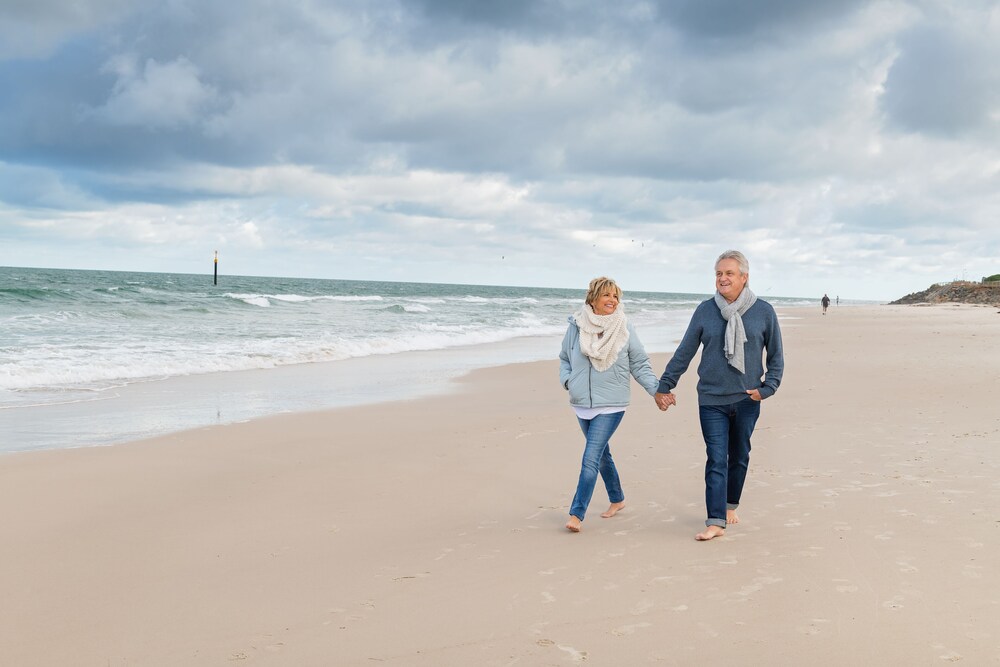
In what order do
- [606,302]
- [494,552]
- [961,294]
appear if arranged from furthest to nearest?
1. [961,294]
2. [606,302]
3. [494,552]

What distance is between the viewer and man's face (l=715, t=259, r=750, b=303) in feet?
15.5

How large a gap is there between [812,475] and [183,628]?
4859 mm

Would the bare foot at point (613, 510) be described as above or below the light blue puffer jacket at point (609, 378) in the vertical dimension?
below

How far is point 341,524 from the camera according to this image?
5.32m

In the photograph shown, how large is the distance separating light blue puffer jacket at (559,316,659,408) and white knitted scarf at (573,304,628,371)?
2.2 inches

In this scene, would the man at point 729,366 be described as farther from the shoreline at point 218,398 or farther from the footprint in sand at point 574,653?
the shoreline at point 218,398

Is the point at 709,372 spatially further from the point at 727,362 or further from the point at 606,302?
the point at 606,302

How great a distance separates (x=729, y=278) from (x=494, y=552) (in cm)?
222

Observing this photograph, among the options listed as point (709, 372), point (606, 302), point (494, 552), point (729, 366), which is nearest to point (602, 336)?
point (606, 302)

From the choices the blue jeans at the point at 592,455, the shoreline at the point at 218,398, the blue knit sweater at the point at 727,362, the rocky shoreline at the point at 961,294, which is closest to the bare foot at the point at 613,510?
the blue jeans at the point at 592,455

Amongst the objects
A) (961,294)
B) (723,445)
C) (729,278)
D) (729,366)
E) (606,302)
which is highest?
(961,294)

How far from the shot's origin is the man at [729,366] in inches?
186

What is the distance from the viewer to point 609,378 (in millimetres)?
5074

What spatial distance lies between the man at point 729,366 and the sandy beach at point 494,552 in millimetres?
391
